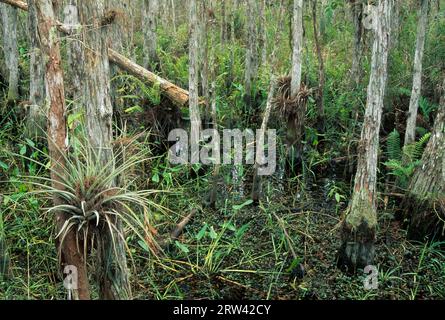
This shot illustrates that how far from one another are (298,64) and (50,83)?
492 centimetres

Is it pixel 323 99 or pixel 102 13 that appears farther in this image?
pixel 323 99

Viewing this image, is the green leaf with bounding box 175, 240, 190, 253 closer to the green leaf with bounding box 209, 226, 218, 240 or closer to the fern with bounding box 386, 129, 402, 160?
the green leaf with bounding box 209, 226, 218, 240

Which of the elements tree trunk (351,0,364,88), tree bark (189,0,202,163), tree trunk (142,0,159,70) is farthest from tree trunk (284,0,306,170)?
tree trunk (142,0,159,70)

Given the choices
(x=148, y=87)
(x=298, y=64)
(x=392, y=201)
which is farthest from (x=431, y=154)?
(x=148, y=87)

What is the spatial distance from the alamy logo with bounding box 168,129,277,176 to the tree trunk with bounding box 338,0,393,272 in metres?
2.21

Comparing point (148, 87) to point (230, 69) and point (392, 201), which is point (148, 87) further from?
point (392, 201)

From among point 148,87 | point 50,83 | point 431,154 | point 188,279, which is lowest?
point 188,279

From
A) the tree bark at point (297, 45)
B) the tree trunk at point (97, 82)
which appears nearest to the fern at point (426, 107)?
the tree bark at point (297, 45)

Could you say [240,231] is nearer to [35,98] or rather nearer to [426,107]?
[35,98]

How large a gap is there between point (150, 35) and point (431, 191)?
6715mm

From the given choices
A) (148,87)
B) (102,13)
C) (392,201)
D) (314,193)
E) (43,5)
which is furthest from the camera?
(148,87)

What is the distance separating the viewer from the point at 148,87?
8008mm

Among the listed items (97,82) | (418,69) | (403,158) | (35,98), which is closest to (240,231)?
(97,82)

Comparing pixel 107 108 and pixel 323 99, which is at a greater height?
pixel 107 108
